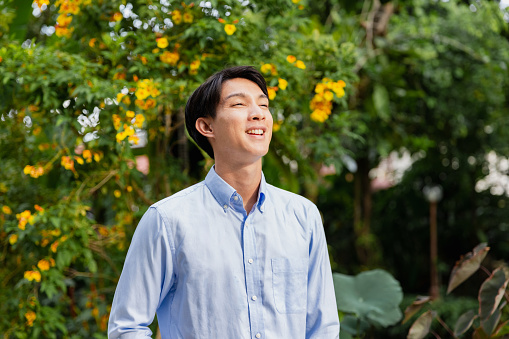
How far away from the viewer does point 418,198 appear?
241 inches

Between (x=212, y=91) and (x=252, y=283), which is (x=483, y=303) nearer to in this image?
(x=252, y=283)

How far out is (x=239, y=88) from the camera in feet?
4.35

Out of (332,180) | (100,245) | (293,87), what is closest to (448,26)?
(332,180)

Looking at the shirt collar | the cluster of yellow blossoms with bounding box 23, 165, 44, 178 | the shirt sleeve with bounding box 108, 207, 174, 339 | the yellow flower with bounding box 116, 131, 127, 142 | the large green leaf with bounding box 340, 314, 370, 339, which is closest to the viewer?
the shirt sleeve with bounding box 108, 207, 174, 339

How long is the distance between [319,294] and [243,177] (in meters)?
0.32

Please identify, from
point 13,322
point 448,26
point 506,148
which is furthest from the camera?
point 506,148

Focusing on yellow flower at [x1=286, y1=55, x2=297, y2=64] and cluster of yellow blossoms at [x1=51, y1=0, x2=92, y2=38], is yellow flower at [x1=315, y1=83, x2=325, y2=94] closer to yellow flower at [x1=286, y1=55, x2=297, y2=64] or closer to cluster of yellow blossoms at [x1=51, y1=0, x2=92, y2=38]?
yellow flower at [x1=286, y1=55, x2=297, y2=64]

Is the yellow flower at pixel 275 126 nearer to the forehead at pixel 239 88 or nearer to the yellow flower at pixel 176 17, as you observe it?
the yellow flower at pixel 176 17

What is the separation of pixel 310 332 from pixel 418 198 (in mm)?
5019

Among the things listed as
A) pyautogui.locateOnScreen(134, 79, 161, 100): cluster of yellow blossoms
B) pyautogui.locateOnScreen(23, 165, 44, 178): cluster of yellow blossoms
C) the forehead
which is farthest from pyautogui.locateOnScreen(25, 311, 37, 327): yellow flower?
the forehead

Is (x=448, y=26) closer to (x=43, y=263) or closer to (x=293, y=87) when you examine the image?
(x=293, y=87)

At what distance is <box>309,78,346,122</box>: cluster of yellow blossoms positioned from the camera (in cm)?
258

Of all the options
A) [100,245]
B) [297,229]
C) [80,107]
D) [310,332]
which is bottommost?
[100,245]

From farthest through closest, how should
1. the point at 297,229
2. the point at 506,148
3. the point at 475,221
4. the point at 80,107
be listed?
1. the point at 475,221
2. the point at 506,148
3. the point at 80,107
4. the point at 297,229
